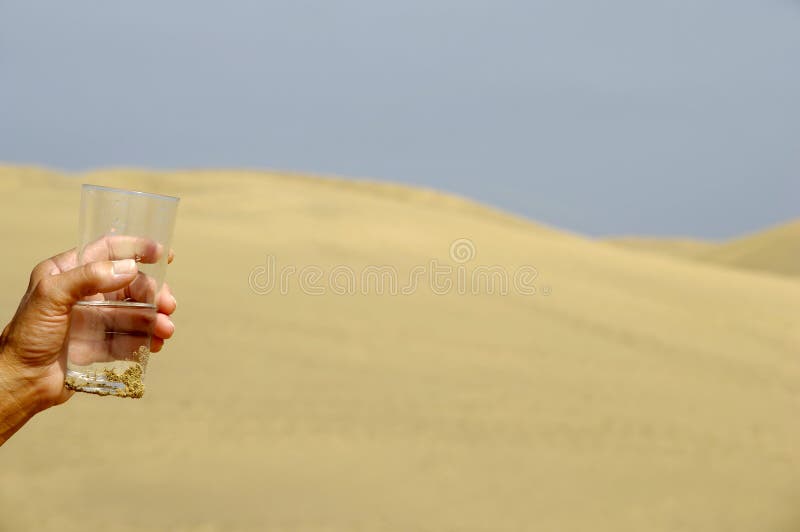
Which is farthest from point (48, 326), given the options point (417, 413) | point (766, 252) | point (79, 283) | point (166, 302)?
point (766, 252)

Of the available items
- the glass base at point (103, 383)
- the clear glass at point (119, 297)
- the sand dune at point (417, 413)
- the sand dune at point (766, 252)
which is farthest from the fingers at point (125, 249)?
the sand dune at point (766, 252)

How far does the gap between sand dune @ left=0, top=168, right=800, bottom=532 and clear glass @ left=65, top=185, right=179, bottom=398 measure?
190 cm

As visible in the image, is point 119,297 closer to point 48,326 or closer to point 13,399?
point 48,326

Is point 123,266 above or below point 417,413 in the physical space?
above

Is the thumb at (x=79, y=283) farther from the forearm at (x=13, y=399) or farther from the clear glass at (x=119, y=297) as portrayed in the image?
the forearm at (x=13, y=399)

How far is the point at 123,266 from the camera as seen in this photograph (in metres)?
1.75

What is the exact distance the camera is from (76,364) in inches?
72.8

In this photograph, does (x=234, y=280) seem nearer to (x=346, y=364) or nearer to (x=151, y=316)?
(x=346, y=364)

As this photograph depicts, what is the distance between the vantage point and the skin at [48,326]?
1.76 metres

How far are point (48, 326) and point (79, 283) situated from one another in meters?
0.14

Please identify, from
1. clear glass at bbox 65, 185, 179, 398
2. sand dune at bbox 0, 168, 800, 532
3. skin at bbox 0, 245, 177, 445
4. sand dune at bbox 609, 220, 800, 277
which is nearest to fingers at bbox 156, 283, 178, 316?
skin at bbox 0, 245, 177, 445

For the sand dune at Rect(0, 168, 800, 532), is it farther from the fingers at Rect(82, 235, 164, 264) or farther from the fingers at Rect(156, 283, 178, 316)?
the fingers at Rect(82, 235, 164, 264)

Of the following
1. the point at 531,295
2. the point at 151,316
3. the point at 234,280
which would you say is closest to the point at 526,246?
the point at 531,295

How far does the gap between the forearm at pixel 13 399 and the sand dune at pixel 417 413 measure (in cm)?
178
